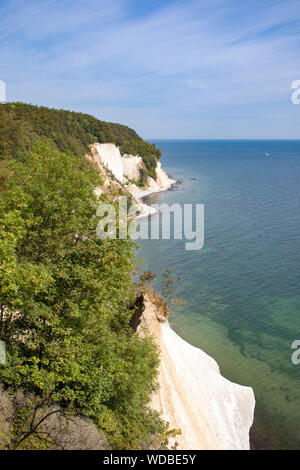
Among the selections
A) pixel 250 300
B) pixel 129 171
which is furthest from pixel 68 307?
pixel 129 171

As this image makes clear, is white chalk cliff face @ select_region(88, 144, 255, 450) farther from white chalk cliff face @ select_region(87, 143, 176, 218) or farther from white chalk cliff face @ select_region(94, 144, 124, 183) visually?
white chalk cliff face @ select_region(94, 144, 124, 183)

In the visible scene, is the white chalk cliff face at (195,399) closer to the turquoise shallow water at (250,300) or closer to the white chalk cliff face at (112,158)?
the turquoise shallow water at (250,300)

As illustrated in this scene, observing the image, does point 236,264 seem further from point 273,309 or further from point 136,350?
point 136,350

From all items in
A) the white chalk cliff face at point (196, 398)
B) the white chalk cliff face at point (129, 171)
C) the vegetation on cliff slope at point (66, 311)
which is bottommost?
the white chalk cliff face at point (196, 398)

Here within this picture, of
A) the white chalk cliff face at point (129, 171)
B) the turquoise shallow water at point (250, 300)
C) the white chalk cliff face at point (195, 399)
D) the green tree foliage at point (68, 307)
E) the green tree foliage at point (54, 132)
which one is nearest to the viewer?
the green tree foliage at point (68, 307)

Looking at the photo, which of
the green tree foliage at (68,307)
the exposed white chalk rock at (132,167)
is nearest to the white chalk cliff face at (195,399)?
the green tree foliage at (68,307)

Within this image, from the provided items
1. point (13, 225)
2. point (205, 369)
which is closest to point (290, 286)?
point (205, 369)
